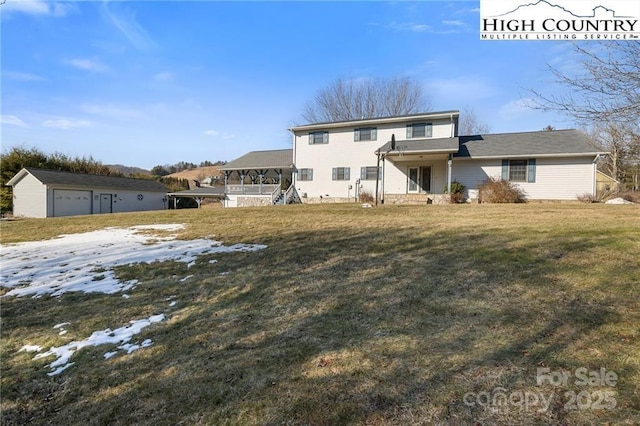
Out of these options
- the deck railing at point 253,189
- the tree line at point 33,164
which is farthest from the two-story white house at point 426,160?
the tree line at point 33,164

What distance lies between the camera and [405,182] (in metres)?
20.8

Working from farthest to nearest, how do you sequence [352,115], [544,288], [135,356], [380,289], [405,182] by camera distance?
[352,115]
[405,182]
[380,289]
[544,288]
[135,356]

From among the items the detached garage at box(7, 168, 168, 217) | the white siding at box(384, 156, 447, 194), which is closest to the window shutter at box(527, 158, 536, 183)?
the white siding at box(384, 156, 447, 194)

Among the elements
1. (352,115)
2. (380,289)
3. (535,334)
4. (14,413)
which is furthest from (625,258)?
(352,115)

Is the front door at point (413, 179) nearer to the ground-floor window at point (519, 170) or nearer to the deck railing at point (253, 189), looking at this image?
the ground-floor window at point (519, 170)

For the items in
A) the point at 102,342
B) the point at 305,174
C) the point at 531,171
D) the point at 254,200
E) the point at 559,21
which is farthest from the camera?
the point at 254,200

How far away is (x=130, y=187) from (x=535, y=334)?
117 ft

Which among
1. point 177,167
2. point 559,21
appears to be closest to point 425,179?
point 559,21

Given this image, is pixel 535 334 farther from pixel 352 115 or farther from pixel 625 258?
pixel 352 115

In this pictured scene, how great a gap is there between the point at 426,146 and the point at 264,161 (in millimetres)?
12724

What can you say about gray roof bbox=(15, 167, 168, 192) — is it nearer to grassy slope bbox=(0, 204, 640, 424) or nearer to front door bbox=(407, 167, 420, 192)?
front door bbox=(407, 167, 420, 192)

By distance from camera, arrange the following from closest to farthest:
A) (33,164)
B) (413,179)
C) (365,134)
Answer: (413,179)
(365,134)
(33,164)

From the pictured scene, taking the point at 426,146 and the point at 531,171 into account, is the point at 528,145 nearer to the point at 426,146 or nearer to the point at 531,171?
the point at 531,171

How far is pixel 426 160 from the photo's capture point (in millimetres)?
19797
